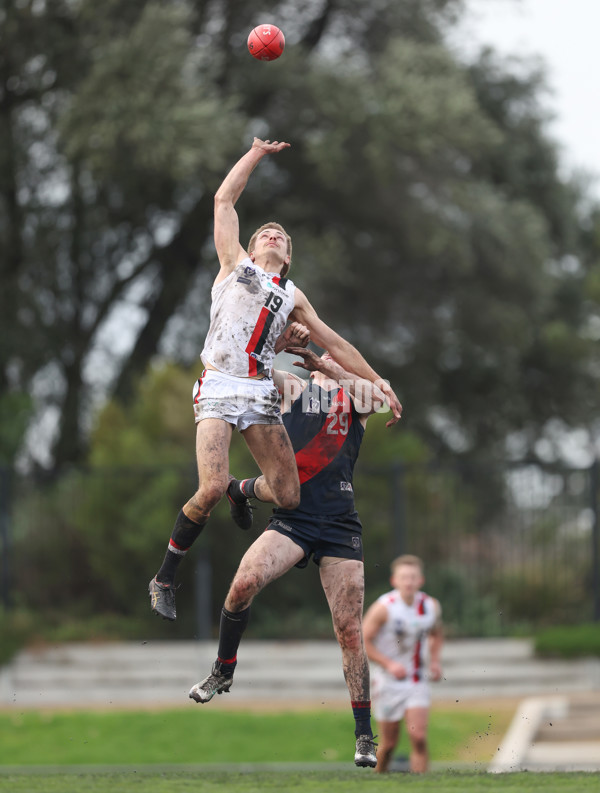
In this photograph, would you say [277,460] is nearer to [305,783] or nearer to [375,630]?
[305,783]

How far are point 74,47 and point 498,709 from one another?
600 inches

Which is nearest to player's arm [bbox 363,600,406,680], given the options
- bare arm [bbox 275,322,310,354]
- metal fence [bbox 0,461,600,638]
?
bare arm [bbox 275,322,310,354]

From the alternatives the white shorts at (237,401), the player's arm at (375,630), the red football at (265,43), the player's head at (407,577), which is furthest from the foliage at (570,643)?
the red football at (265,43)

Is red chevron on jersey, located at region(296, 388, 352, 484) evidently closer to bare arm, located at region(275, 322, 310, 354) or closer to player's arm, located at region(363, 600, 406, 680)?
bare arm, located at region(275, 322, 310, 354)

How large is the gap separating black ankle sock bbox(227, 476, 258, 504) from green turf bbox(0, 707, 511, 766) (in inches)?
280

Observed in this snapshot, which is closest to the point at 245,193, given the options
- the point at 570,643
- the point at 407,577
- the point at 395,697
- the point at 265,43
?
the point at 570,643

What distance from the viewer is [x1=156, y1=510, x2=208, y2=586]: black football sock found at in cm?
744

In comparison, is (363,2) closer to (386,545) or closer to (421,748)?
(386,545)

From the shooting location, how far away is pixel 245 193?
2452 cm

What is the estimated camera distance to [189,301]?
25.1 metres

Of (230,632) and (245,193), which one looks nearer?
(230,632)

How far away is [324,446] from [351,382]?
43cm

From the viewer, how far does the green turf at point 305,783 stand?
23.0 feet

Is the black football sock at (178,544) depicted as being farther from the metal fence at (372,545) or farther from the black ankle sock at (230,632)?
the metal fence at (372,545)
